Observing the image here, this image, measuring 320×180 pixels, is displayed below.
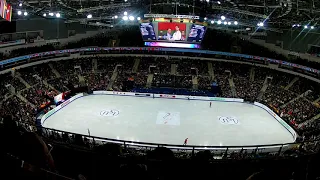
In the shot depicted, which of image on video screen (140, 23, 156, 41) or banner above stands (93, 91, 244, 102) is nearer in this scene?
image on video screen (140, 23, 156, 41)

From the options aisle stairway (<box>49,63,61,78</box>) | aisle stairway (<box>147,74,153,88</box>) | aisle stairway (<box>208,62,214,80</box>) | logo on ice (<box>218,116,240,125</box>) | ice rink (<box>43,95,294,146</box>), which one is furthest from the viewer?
aisle stairway (<box>208,62,214,80</box>)

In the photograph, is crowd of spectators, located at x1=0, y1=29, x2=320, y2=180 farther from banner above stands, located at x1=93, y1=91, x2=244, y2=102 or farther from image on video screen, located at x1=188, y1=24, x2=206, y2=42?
image on video screen, located at x1=188, y1=24, x2=206, y2=42

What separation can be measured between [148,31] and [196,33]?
18.6 feet

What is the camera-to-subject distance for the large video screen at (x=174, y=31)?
30750 millimetres

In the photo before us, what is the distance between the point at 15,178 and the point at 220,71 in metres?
40.9

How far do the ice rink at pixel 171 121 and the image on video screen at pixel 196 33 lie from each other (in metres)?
8.37

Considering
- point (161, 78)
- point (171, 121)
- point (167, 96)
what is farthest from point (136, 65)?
point (171, 121)

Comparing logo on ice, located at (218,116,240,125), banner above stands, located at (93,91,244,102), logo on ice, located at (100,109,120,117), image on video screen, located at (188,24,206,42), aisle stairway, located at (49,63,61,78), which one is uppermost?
image on video screen, located at (188,24,206,42)

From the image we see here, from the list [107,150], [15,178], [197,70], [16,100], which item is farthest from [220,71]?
[15,178]

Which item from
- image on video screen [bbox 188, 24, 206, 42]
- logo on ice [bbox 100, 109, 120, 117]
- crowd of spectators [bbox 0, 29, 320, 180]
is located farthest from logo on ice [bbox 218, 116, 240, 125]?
logo on ice [bbox 100, 109, 120, 117]

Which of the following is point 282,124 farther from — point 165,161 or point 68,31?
point 68,31

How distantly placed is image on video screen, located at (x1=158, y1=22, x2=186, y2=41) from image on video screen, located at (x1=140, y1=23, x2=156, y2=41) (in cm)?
96

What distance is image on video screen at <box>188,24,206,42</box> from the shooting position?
3106cm

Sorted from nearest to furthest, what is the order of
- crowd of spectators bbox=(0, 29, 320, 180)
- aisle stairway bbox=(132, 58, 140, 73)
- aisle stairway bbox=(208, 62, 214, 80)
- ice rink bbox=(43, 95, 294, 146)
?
1. ice rink bbox=(43, 95, 294, 146)
2. crowd of spectators bbox=(0, 29, 320, 180)
3. aisle stairway bbox=(208, 62, 214, 80)
4. aisle stairway bbox=(132, 58, 140, 73)
